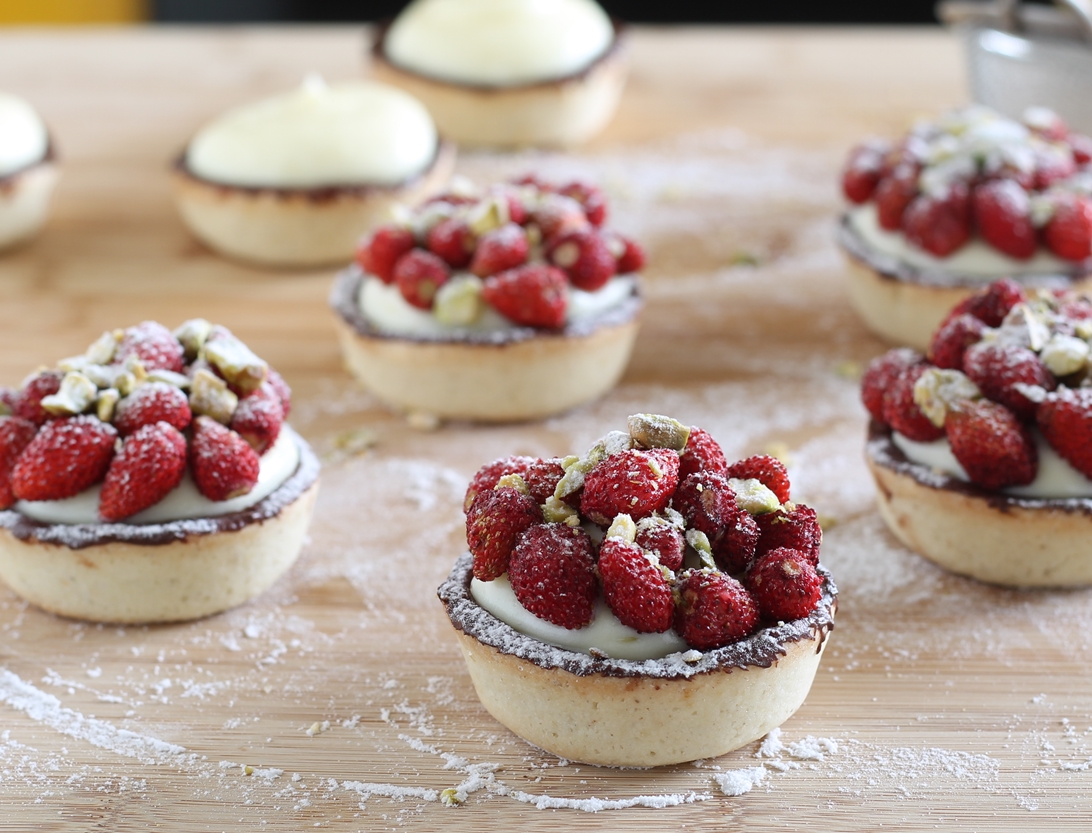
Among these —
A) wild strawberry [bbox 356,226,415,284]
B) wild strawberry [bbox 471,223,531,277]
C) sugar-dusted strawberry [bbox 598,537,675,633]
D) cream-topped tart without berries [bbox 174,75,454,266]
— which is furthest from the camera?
cream-topped tart without berries [bbox 174,75,454,266]

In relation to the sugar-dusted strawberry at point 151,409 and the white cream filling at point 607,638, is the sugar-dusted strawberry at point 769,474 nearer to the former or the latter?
the white cream filling at point 607,638

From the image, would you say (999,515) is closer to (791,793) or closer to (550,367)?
(791,793)

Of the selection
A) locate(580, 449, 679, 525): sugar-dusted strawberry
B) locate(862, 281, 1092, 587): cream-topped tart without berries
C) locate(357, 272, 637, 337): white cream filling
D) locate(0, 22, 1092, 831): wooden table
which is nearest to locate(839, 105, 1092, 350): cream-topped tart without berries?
locate(0, 22, 1092, 831): wooden table

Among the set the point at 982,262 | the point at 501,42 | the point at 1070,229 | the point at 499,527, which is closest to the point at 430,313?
the point at 499,527

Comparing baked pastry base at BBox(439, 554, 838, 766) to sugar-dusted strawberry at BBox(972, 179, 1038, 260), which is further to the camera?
sugar-dusted strawberry at BBox(972, 179, 1038, 260)

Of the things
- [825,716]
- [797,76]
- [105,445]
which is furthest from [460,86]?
[825,716]

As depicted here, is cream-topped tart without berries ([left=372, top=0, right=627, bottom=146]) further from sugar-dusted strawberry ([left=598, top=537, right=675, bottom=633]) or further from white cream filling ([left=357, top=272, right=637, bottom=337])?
sugar-dusted strawberry ([left=598, top=537, right=675, bottom=633])

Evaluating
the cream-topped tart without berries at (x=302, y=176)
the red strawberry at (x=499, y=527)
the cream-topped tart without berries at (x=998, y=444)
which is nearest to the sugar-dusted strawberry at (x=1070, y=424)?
the cream-topped tart without berries at (x=998, y=444)
